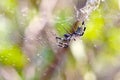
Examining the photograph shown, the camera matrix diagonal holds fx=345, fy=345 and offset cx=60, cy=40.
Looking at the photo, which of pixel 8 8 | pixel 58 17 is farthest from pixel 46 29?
pixel 8 8

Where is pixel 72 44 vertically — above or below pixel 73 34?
above

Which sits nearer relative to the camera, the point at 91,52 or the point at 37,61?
the point at 37,61

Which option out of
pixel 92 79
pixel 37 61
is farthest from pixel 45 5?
pixel 92 79

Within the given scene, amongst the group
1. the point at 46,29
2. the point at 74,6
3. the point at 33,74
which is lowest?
the point at 33,74

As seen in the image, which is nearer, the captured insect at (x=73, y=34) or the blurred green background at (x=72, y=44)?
the captured insect at (x=73, y=34)

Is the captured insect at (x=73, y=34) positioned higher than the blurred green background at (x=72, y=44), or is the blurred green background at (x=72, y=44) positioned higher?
the blurred green background at (x=72, y=44)

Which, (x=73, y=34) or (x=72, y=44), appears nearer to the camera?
(x=73, y=34)

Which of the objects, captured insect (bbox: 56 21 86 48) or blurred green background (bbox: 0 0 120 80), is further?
blurred green background (bbox: 0 0 120 80)

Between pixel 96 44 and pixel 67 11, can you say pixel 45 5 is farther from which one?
pixel 96 44

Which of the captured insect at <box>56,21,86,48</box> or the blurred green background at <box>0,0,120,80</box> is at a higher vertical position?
the blurred green background at <box>0,0,120,80</box>

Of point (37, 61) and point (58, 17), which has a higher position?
point (58, 17)
